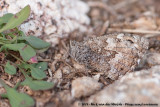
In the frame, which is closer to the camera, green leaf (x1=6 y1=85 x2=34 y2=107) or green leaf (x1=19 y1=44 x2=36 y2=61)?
green leaf (x1=6 y1=85 x2=34 y2=107)

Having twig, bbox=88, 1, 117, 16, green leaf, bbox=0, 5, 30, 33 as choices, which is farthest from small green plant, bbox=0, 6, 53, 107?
A: twig, bbox=88, 1, 117, 16

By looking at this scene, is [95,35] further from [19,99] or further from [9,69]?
[19,99]

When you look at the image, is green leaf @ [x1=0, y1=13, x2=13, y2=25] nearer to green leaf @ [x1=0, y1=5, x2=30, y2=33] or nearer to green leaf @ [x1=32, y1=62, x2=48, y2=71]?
green leaf @ [x1=0, y1=5, x2=30, y2=33]

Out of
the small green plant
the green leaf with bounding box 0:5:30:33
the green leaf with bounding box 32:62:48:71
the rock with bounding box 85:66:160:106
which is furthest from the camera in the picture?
the green leaf with bounding box 32:62:48:71

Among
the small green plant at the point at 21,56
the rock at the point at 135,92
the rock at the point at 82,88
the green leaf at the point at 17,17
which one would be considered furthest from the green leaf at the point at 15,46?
the rock at the point at 135,92

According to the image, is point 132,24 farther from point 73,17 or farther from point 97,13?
point 73,17

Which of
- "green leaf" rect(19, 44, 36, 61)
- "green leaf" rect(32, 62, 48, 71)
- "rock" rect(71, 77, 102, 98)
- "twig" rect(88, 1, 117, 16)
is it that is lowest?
Result: "rock" rect(71, 77, 102, 98)
